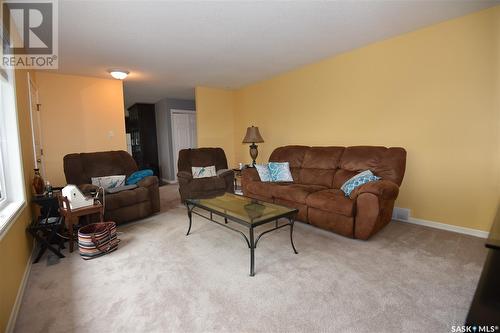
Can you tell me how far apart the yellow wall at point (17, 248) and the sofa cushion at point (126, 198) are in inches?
31.2

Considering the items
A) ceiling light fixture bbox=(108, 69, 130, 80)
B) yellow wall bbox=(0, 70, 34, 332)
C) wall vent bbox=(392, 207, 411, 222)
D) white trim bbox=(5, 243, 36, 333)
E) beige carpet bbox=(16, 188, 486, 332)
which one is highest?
ceiling light fixture bbox=(108, 69, 130, 80)

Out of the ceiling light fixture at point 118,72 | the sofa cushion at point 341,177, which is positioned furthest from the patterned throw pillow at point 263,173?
the ceiling light fixture at point 118,72

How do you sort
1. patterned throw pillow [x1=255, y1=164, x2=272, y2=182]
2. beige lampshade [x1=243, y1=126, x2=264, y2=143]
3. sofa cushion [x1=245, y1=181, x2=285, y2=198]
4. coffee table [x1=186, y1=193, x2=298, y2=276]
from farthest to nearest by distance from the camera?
beige lampshade [x1=243, y1=126, x2=264, y2=143] → patterned throw pillow [x1=255, y1=164, x2=272, y2=182] → sofa cushion [x1=245, y1=181, x2=285, y2=198] → coffee table [x1=186, y1=193, x2=298, y2=276]

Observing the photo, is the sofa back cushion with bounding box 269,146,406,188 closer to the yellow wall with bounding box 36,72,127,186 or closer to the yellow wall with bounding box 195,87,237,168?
the yellow wall with bounding box 195,87,237,168

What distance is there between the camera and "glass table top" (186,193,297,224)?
2297 millimetres

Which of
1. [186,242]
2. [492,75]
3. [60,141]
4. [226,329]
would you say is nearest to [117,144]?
[60,141]

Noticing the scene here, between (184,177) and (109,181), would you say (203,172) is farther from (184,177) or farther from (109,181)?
(109,181)

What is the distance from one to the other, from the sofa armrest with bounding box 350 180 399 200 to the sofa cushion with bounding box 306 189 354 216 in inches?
5.1

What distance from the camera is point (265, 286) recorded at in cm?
190

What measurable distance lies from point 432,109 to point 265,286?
8.91 feet

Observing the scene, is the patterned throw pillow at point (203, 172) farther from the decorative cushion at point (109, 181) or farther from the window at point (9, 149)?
the window at point (9, 149)

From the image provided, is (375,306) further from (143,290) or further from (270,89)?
(270,89)

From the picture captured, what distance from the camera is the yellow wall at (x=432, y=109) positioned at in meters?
→ 2.57

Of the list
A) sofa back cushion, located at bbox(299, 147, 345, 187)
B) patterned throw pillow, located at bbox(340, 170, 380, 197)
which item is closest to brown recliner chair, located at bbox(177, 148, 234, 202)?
sofa back cushion, located at bbox(299, 147, 345, 187)
